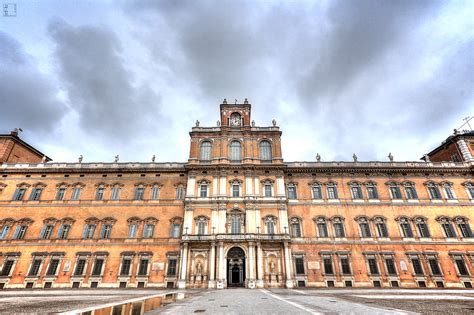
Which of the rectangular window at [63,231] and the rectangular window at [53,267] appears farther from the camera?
the rectangular window at [63,231]

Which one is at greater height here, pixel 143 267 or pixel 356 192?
pixel 356 192

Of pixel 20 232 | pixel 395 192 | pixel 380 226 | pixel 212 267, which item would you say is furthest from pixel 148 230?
pixel 395 192

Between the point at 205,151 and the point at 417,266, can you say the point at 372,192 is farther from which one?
the point at 205,151

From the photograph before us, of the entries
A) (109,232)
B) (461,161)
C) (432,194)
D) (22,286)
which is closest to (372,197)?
(432,194)

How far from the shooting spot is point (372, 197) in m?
31.3

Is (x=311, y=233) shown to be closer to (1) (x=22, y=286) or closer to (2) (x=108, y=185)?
(2) (x=108, y=185)

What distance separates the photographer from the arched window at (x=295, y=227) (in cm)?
2908

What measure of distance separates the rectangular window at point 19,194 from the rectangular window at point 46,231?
5.94m

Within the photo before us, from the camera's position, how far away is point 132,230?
29500 millimetres

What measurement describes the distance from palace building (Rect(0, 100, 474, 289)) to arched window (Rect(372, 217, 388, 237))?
5.9 inches

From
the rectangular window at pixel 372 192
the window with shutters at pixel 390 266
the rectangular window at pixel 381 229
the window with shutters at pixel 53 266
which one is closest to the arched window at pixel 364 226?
the rectangular window at pixel 381 229

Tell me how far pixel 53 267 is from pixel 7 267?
5.04 m

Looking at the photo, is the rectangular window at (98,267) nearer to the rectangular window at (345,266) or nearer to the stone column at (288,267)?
the stone column at (288,267)

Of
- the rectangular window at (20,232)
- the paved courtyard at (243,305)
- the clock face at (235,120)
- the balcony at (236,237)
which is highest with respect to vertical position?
the clock face at (235,120)
